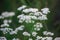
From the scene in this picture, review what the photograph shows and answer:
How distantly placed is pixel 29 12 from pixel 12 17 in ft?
1.69

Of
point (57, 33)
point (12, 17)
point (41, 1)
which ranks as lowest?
point (57, 33)

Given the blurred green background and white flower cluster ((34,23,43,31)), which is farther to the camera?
the blurred green background

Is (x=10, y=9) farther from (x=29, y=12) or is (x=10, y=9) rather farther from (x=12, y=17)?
(x=29, y=12)

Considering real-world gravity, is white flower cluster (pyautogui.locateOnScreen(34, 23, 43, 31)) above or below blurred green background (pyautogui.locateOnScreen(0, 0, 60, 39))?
below

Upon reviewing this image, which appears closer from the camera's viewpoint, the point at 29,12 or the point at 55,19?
the point at 29,12

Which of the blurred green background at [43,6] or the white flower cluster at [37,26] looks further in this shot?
the blurred green background at [43,6]

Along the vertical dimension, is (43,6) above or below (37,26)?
above

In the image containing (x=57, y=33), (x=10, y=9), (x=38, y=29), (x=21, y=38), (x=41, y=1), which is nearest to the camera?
(x=38, y=29)

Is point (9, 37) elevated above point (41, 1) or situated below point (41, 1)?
below

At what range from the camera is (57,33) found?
2.33 metres

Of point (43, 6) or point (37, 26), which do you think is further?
point (43, 6)

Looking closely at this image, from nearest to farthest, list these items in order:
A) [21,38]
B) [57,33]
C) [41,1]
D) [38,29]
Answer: [38,29], [21,38], [57,33], [41,1]

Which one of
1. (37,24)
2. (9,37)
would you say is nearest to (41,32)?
(37,24)

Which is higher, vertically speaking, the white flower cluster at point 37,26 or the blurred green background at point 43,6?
the blurred green background at point 43,6
